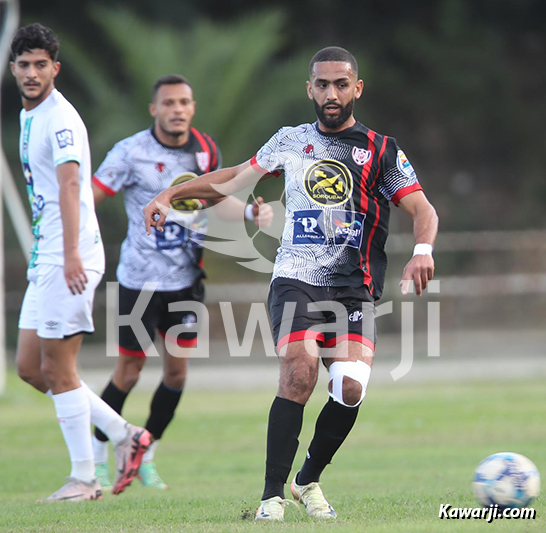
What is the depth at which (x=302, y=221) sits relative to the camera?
549cm

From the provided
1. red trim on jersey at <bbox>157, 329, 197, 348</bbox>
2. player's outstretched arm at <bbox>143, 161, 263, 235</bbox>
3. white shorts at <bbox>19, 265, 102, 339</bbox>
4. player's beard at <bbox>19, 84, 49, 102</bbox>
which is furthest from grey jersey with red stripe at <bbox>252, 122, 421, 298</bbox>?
red trim on jersey at <bbox>157, 329, 197, 348</bbox>

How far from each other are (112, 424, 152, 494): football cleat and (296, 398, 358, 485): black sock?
1.76 m

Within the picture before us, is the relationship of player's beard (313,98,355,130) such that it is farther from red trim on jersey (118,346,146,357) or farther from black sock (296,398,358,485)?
red trim on jersey (118,346,146,357)

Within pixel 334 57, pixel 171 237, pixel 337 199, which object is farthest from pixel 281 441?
pixel 171 237

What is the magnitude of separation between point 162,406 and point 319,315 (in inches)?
119

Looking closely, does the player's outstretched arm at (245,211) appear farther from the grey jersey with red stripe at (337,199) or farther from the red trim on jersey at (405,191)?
the red trim on jersey at (405,191)

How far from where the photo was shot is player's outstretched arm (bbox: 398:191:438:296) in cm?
500

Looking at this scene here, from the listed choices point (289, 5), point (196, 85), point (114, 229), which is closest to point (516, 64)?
point (289, 5)

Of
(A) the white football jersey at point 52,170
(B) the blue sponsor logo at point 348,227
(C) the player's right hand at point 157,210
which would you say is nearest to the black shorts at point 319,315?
(B) the blue sponsor logo at point 348,227

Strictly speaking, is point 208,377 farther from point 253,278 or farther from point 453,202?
point 453,202

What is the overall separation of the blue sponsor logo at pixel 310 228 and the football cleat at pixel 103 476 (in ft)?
9.88

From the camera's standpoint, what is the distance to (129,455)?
6770 millimetres

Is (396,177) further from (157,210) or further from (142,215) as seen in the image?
(142,215)

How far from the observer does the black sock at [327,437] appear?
17.5ft
